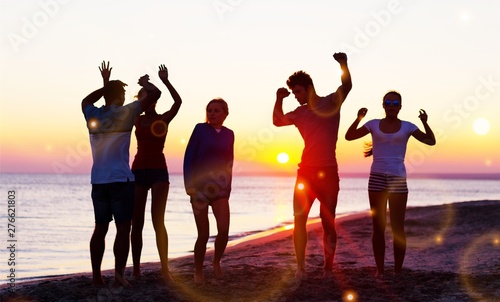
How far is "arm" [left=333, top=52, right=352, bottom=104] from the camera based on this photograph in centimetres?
722

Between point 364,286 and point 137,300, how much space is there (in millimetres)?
2554

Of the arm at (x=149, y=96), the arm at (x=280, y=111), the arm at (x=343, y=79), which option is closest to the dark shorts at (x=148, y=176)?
the arm at (x=149, y=96)

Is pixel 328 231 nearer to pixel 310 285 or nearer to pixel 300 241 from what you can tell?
pixel 300 241

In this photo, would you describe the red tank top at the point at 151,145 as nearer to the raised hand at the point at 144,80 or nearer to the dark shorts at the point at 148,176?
the dark shorts at the point at 148,176

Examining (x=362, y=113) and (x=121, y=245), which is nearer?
(x=121, y=245)

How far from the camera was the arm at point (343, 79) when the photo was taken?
23.7ft

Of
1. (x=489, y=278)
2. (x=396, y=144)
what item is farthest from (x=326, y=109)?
(x=489, y=278)

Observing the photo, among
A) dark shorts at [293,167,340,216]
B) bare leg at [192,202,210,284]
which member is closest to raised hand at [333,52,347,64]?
dark shorts at [293,167,340,216]

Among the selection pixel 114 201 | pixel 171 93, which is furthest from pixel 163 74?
pixel 114 201

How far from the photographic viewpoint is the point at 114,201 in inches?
254

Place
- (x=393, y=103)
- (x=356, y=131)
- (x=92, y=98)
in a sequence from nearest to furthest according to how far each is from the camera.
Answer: (x=92, y=98), (x=393, y=103), (x=356, y=131)

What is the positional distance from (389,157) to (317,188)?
36.6 inches

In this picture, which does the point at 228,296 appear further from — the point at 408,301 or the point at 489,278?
the point at 489,278

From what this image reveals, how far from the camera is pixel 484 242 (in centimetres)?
1300
